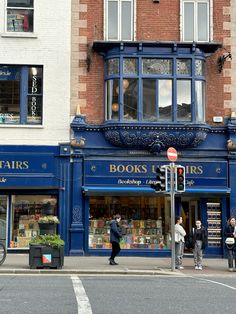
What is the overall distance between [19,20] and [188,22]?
6447mm

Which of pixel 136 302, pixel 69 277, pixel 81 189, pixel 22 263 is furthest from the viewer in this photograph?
pixel 81 189

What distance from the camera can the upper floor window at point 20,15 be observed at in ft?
70.6

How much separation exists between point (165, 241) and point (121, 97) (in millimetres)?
5617

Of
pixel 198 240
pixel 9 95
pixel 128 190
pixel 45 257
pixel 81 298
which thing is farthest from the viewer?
pixel 9 95

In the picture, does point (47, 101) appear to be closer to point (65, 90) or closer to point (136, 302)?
point (65, 90)

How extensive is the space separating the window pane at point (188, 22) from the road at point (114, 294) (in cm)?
1019

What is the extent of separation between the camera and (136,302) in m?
10.5

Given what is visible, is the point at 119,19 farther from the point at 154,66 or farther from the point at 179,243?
the point at 179,243

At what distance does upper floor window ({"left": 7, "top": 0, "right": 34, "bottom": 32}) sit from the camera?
21.5 metres

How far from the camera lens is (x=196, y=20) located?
71.4ft

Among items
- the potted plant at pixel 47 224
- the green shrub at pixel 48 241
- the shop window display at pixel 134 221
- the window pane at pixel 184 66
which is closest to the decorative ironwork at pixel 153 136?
the shop window display at pixel 134 221

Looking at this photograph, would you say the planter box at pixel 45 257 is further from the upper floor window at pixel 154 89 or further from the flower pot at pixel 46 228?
the upper floor window at pixel 154 89

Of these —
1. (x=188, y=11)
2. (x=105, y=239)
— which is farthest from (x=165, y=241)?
(x=188, y=11)

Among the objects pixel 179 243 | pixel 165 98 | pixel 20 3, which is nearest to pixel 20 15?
pixel 20 3
